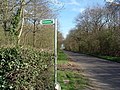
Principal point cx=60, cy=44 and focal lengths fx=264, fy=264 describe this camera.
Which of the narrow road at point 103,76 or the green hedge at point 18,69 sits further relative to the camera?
the narrow road at point 103,76

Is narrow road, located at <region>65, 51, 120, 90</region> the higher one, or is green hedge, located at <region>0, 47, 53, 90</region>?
green hedge, located at <region>0, 47, 53, 90</region>

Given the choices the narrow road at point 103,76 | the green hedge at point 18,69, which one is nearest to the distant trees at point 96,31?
the narrow road at point 103,76

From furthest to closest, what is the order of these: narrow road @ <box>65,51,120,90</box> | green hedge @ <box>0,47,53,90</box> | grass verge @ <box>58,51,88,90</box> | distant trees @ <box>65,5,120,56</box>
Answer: distant trees @ <box>65,5,120,56</box>, narrow road @ <box>65,51,120,90</box>, grass verge @ <box>58,51,88,90</box>, green hedge @ <box>0,47,53,90</box>

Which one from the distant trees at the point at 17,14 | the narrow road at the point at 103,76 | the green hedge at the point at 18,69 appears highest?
the distant trees at the point at 17,14

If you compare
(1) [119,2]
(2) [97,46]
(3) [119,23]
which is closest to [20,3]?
(1) [119,2]

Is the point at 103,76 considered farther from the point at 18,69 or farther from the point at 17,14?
the point at 18,69

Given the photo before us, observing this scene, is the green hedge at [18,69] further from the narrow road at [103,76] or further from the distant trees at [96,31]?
the distant trees at [96,31]

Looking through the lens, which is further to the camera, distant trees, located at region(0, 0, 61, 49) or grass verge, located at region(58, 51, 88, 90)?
distant trees, located at region(0, 0, 61, 49)

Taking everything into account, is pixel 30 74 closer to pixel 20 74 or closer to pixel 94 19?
pixel 20 74

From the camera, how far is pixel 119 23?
45906 millimetres

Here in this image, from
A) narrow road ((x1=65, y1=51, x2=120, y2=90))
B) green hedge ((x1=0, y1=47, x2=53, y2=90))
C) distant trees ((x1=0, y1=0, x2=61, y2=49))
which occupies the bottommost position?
narrow road ((x1=65, y1=51, x2=120, y2=90))

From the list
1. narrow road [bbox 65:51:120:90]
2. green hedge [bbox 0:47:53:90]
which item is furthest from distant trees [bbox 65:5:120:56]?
green hedge [bbox 0:47:53:90]

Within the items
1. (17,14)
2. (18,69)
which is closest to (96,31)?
(17,14)

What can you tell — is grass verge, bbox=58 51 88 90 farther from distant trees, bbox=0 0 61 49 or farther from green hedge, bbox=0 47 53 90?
green hedge, bbox=0 47 53 90
